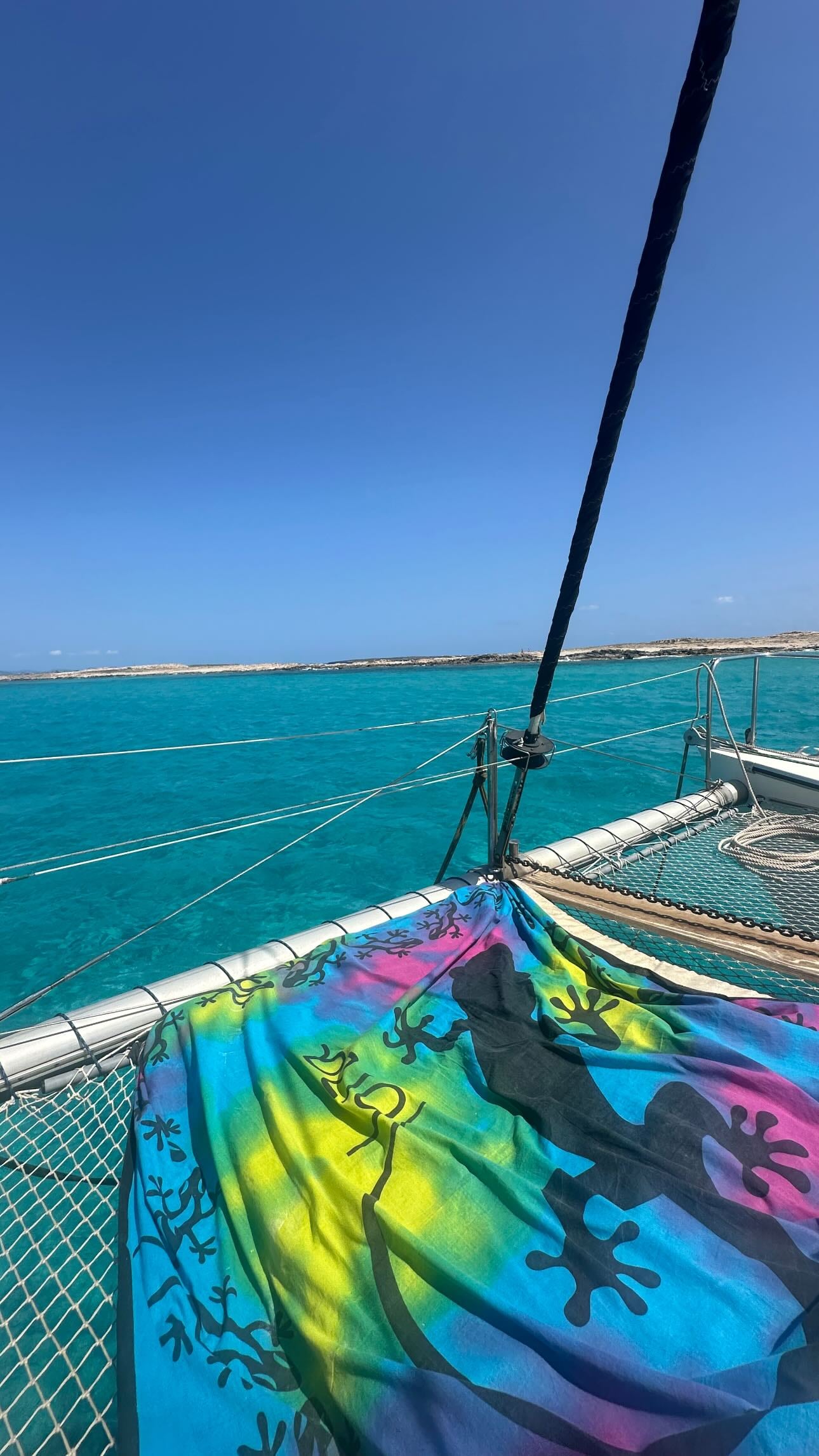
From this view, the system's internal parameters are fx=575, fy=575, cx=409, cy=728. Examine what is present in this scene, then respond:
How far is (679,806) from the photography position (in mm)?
5645

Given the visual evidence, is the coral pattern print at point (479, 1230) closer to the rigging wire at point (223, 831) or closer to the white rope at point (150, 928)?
the white rope at point (150, 928)

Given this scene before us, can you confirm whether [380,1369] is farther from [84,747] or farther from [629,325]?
[84,747]

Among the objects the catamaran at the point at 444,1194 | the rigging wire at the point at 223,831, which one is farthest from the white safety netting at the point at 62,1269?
the rigging wire at the point at 223,831

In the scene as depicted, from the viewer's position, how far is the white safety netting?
4.89 ft

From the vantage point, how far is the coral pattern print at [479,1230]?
→ 1.15 meters

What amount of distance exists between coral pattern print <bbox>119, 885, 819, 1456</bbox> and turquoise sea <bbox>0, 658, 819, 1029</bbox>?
1982 millimetres

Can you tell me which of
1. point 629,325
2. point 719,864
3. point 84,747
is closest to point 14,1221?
point 629,325

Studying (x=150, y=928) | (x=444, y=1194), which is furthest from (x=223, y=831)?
(x=444, y=1194)

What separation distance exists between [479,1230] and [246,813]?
8.48m

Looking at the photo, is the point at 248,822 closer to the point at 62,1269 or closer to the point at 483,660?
the point at 62,1269

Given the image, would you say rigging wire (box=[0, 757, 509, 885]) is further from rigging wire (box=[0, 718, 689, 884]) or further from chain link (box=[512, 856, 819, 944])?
chain link (box=[512, 856, 819, 944])

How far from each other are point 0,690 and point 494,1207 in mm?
57888

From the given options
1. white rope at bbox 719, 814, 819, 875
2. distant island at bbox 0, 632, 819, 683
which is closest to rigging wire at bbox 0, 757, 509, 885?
white rope at bbox 719, 814, 819, 875

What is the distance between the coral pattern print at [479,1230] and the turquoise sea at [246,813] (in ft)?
6.50
